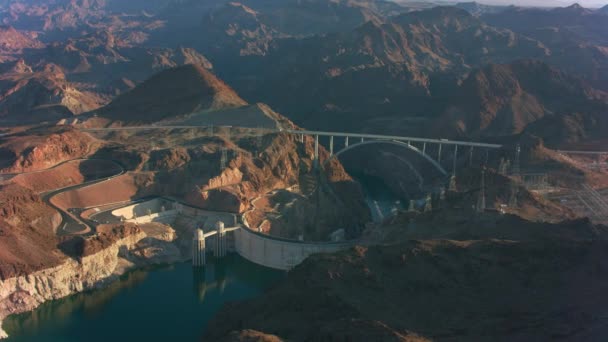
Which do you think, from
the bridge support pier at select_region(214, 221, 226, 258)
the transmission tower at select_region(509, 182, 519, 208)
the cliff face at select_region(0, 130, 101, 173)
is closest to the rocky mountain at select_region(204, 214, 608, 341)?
the transmission tower at select_region(509, 182, 519, 208)

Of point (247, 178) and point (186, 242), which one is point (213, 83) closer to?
point (247, 178)

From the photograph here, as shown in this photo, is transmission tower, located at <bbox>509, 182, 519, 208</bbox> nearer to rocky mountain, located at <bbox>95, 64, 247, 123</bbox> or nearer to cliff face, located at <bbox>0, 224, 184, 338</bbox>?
cliff face, located at <bbox>0, 224, 184, 338</bbox>

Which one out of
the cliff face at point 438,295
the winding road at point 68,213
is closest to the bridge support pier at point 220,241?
the winding road at point 68,213

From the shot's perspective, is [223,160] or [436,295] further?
[223,160]

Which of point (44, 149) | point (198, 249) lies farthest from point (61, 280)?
point (44, 149)

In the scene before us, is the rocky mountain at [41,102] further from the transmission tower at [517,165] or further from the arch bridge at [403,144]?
the transmission tower at [517,165]

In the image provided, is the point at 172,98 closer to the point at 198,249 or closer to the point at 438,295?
the point at 198,249
